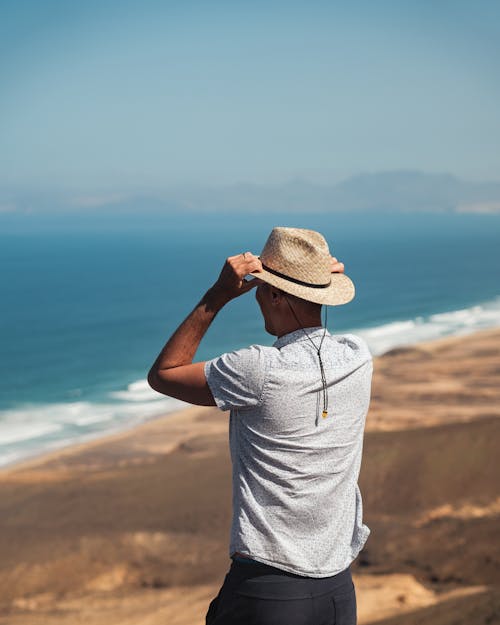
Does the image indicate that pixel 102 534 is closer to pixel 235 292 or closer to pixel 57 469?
pixel 57 469

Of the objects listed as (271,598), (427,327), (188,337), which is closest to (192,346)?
(188,337)

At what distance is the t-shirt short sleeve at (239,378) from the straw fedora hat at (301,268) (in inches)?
10.6

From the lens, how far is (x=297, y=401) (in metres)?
2.42

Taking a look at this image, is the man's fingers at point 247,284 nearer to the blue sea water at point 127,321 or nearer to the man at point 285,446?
the man at point 285,446

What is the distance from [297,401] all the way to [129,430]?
2497cm

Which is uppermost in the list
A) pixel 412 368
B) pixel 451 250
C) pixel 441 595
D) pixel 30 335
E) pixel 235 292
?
pixel 235 292

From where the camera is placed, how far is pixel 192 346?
2.52m

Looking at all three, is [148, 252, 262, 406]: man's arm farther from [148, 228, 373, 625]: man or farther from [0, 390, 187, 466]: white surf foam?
[0, 390, 187, 466]: white surf foam

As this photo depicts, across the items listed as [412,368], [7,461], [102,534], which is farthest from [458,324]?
[102,534]

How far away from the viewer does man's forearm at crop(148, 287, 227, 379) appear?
8.21 feet

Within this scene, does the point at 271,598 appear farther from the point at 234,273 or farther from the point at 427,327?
the point at 427,327

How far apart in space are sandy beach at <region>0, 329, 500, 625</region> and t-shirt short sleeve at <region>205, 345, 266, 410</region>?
168 inches

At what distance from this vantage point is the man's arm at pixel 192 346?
2463 mm

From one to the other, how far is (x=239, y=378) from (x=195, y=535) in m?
11.5
